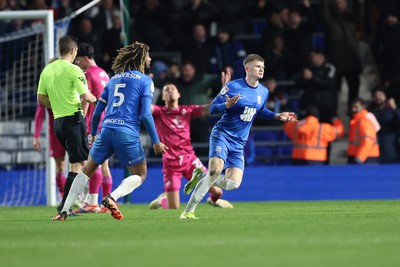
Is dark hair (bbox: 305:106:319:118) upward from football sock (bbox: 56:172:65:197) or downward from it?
upward

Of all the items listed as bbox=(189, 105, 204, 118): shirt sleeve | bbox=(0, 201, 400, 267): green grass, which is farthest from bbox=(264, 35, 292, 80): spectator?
bbox=(0, 201, 400, 267): green grass

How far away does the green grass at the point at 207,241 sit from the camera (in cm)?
739

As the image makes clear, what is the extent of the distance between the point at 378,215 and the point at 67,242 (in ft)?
15.5

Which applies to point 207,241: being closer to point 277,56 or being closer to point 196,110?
point 196,110

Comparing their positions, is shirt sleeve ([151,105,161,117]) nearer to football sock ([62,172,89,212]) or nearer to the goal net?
the goal net

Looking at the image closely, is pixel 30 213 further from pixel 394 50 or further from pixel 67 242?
pixel 394 50

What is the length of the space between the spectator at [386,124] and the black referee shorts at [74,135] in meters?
8.12

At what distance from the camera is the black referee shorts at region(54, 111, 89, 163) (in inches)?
491

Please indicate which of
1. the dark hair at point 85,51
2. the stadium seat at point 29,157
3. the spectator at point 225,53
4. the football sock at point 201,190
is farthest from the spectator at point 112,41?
the football sock at point 201,190

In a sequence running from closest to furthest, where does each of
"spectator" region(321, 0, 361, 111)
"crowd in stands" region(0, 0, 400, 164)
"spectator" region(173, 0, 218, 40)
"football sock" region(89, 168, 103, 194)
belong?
"football sock" region(89, 168, 103, 194) → "crowd in stands" region(0, 0, 400, 164) → "spectator" region(321, 0, 361, 111) → "spectator" region(173, 0, 218, 40)

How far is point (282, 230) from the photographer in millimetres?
9875

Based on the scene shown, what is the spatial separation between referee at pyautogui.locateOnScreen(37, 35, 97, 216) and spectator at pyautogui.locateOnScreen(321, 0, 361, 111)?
9484 mm

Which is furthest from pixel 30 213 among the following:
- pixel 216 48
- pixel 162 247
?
pixel 216 48

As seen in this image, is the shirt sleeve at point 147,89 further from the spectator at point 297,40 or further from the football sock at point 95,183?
the spectator at point 297,40
